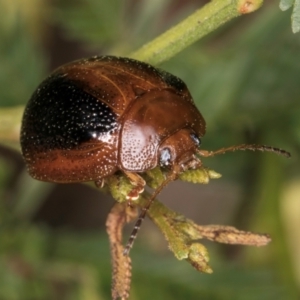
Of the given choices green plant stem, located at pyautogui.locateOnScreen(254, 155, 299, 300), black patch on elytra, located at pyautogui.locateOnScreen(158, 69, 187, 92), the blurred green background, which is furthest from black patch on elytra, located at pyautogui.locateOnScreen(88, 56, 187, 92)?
green plant stem, located at pyautogui.locateOnScreen(254, 155, 299, 300)

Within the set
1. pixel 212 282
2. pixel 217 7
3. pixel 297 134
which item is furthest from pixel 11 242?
pixel 217 7

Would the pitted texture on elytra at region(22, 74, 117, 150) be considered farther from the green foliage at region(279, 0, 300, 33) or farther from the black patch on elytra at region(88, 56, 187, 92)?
the green foliage at region(279, 0, 300, 33)

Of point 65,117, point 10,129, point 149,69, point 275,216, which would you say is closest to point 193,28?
point 149,69

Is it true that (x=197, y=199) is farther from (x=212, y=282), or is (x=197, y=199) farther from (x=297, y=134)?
(x=297, y=134)

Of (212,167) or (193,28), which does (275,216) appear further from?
(193,28)

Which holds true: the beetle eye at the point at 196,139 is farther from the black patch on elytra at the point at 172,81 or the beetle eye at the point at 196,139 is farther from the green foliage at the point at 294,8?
the green foliage at the point at 294,8

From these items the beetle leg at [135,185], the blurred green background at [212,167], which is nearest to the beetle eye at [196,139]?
the beetle leg at [135,185]
